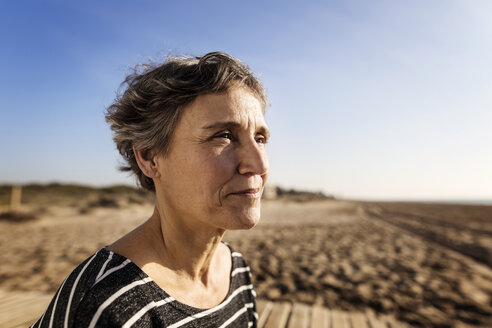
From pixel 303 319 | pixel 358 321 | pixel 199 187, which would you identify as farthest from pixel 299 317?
pixel 199 187

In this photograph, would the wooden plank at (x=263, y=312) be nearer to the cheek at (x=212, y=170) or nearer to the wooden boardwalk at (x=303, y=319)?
the wooden boardwalk at (x=303, y=319)

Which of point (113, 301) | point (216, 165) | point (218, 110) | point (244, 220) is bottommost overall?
point (113, 301)

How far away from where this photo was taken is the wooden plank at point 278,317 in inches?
83.2

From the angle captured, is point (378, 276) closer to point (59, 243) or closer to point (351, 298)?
point (351, 298)

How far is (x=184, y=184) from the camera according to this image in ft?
4.07

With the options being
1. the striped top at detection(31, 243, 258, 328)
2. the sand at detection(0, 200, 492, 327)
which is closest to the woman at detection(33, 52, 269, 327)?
the striped top at detection(31, 243, 258, 328)

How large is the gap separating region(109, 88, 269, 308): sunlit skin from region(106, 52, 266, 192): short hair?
0.04 metres

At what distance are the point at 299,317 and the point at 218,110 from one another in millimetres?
1856

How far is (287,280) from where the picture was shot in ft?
15.6

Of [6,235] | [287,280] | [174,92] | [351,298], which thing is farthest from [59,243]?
[174,92]

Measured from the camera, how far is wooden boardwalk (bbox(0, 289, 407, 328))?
67.1 inches

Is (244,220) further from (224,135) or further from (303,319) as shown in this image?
(303,319)

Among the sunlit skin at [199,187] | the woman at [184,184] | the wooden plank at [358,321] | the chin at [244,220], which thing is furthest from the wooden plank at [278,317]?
the chin at [244,220]

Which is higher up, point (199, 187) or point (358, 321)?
point (199, 187)
